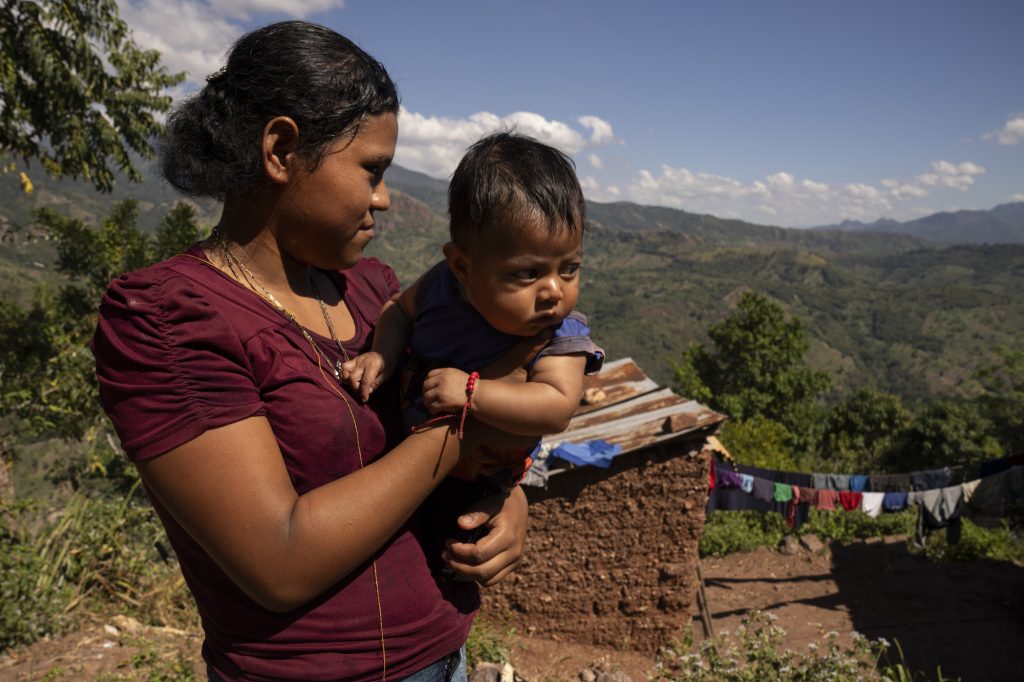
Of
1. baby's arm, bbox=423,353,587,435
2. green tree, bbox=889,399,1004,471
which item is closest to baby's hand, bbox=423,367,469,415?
baby's arm, bbox=423,353,587,435

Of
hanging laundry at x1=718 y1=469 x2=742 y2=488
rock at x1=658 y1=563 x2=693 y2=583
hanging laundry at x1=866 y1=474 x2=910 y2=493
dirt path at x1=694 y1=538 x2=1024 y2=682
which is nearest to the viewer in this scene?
rock at x1=658 y1=563 x2=693 y2=583

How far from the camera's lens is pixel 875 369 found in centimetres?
11094

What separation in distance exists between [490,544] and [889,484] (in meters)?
9.41

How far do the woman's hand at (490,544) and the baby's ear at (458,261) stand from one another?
520 millimetres

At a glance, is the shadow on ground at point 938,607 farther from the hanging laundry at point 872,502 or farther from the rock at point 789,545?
the hanging laundry at point 872,502

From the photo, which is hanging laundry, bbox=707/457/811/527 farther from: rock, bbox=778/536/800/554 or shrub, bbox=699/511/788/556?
rock, bbox=778/536/800/554

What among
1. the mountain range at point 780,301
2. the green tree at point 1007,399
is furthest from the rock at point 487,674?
the mountain range at point 780,301

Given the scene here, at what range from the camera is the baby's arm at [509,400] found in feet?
4.13

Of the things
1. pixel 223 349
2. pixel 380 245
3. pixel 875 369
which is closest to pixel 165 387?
pixel 223 349

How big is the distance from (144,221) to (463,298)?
186852mm

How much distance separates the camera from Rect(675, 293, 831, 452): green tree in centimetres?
2917

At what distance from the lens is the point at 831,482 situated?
28.9ft

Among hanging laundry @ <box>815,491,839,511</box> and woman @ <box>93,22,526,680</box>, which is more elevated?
woman @ <box>93,22,526,680</box>

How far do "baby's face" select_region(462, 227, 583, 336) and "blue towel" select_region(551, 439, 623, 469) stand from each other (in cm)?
465
